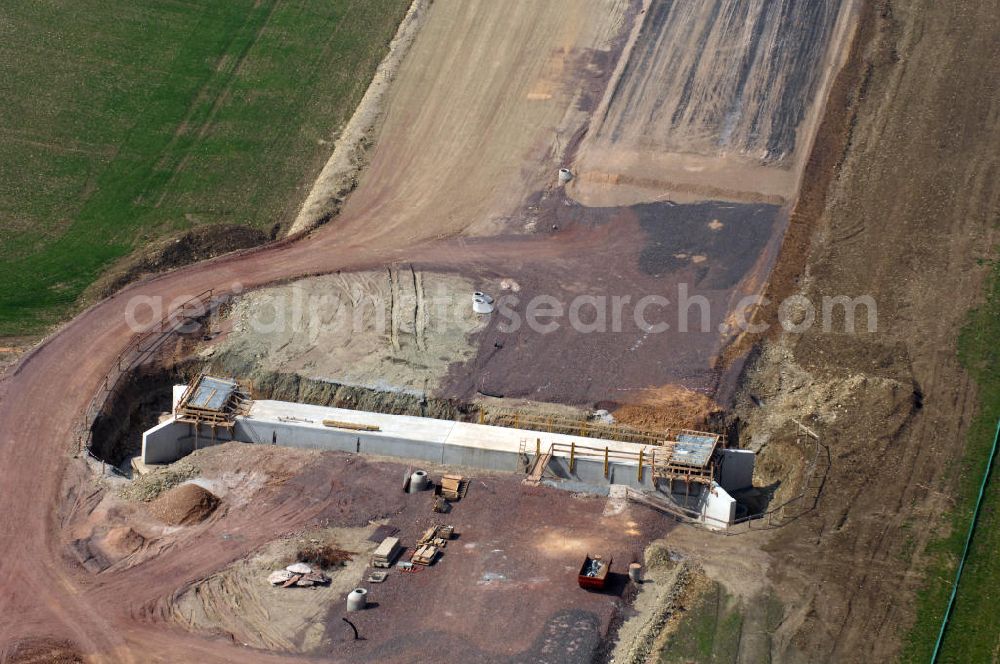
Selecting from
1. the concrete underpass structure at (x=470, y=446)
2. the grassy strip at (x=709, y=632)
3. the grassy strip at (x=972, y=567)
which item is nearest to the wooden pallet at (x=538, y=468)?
the concrete underpass structure at (x=470, y=446)

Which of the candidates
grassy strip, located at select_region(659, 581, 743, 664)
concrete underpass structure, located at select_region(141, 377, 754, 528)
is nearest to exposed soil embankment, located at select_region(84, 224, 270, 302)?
concrete underpass structure, located at select_region(141, 377, 754, 528)

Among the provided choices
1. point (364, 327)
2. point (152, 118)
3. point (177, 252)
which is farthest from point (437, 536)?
point (152, 118)

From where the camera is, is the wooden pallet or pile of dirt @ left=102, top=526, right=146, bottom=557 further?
the wooden pallet

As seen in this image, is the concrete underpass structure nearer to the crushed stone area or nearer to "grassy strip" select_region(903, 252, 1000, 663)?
the crushed stone area

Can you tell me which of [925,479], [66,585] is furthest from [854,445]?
[66,585]

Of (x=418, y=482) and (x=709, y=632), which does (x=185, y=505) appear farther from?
(x=709, y=632)

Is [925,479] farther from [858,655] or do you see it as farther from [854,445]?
[858,655]
